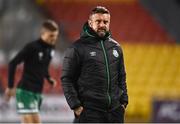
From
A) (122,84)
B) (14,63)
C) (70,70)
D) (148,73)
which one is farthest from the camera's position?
(148,73)

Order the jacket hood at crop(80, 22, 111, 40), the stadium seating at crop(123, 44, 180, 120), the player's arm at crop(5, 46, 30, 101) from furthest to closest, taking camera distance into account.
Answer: the stadium seating at crop(123, 44, 180, 120) < the player's arm at crop(5, 46, 30, 101) < the jacket hood at crop(80, 22, 111, 40)

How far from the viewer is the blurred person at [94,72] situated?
230 inches

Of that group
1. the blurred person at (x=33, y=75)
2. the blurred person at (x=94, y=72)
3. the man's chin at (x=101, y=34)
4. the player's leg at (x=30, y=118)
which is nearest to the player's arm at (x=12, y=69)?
the blurred person at (x=33, y=75)

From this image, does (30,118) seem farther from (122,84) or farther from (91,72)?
(91,72)

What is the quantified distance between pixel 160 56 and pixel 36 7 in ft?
11.3

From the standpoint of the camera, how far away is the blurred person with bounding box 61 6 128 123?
19.2 feet

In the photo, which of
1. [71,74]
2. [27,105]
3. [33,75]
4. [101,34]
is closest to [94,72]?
[71,74]

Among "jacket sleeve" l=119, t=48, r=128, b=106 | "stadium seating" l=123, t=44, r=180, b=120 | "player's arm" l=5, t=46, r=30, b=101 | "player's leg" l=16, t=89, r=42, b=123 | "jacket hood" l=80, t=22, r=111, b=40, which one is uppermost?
"jacket hood" l=80, t=22, r=111, b=40

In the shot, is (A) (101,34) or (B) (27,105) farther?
(B) (27,105)

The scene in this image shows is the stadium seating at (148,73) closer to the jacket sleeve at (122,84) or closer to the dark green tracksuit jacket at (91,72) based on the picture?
the jacket sleeve at (122,84)

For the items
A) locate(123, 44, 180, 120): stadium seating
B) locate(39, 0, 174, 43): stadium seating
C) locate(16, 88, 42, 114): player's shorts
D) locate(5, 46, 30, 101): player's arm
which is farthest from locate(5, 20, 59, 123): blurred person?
locate(39, 0, 174, 43): stadium seating

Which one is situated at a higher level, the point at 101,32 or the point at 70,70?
the point at 101,32

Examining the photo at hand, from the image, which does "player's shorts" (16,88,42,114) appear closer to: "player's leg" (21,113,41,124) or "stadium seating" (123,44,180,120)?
"player's leg" (21,113,41,124)

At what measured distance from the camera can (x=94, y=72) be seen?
19.2 ft
